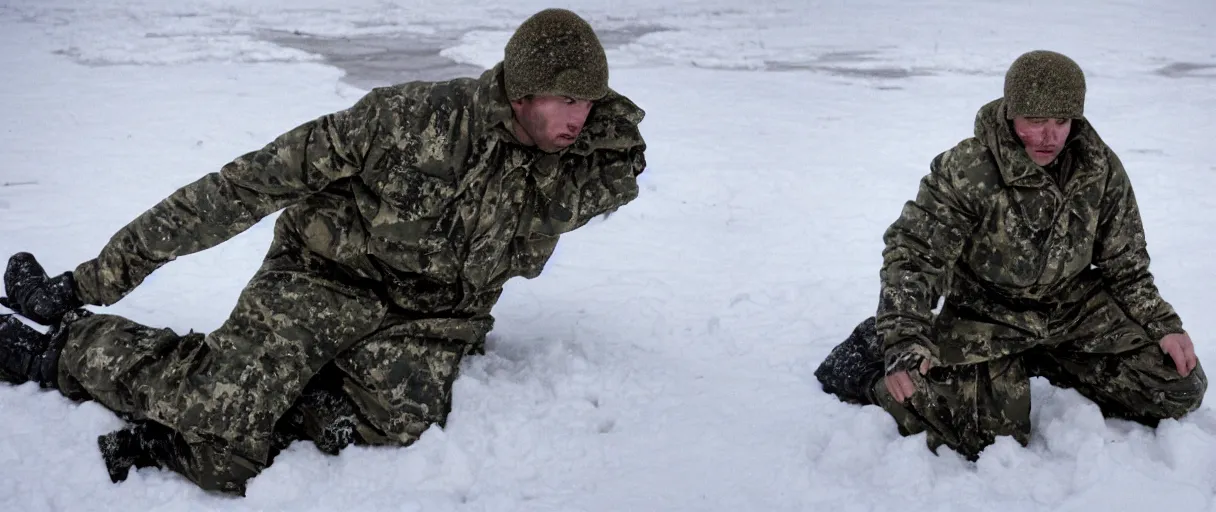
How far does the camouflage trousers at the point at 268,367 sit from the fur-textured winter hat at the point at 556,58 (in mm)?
935

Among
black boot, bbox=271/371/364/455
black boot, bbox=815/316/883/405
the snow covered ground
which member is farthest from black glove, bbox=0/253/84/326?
black boot, bbox=815/316/883/405

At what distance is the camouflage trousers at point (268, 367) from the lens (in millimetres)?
3246

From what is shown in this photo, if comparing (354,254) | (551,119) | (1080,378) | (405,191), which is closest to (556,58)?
(551,119)

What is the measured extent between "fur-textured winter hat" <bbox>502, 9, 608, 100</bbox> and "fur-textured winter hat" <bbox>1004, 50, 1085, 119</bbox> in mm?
1191

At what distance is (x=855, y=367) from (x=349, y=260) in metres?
1.72

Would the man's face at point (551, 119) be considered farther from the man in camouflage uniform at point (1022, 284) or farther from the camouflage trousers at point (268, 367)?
the man in camouflage uniform at point (1022, 284)

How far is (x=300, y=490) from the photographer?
10.6 feet

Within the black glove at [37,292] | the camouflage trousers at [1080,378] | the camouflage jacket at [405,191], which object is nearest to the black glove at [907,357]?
the camouflage trousers at [1080,378]

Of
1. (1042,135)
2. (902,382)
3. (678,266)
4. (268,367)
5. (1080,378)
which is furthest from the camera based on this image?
(678,266)

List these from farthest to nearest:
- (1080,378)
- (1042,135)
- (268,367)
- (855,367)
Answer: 1. (855,367)
2. (1080,378)
3. (268,367)
4. (1042,135)

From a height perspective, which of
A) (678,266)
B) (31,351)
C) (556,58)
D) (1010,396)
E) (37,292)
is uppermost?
(556,58)

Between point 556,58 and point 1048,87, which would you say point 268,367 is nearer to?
point 556,58

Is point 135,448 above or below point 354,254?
below

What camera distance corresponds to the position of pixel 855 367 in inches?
149
